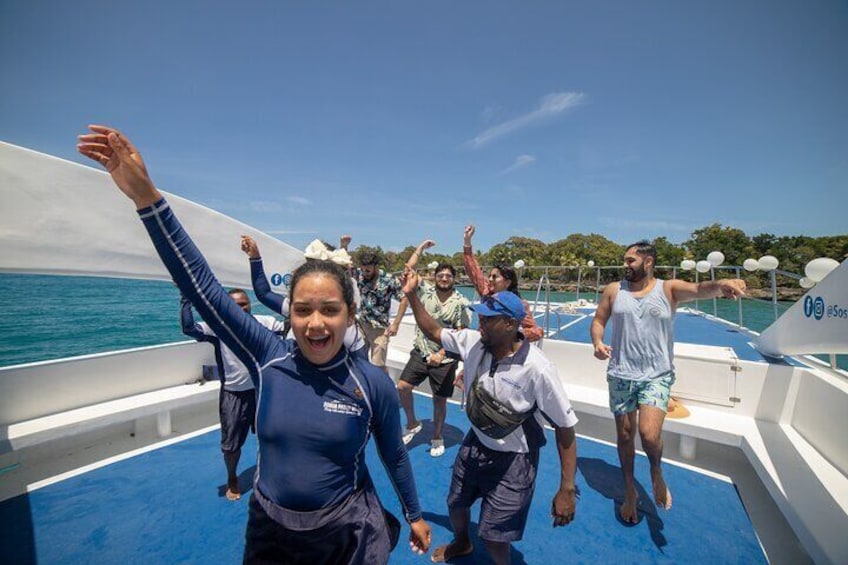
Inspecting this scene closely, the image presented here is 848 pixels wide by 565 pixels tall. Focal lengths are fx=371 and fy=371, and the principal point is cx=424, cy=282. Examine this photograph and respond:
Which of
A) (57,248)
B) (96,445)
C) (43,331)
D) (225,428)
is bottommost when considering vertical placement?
(43,331)

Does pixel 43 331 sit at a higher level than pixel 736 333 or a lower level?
lower

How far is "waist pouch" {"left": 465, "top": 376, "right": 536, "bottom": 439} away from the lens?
78.6 inches

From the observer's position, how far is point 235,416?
9.53 feet

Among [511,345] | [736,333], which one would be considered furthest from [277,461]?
[736,333]

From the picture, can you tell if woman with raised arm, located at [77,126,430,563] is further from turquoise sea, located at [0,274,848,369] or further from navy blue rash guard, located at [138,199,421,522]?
turquoise sea, located at [0,274,848,369]

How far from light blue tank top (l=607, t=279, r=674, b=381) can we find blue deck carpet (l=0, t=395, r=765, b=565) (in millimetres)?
1189

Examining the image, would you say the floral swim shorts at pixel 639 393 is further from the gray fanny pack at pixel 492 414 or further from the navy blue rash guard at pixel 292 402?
the navy blue rash guard at pixel 292 402

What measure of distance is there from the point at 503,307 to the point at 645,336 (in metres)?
1.53

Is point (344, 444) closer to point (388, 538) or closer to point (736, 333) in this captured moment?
point (388, 538)

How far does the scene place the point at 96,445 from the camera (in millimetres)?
3832

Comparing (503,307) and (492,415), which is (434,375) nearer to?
(492,415)

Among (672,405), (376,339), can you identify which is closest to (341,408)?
(376,339)

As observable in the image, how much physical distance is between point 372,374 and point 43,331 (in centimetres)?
3919

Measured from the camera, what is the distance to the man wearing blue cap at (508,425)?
77.2 inches
